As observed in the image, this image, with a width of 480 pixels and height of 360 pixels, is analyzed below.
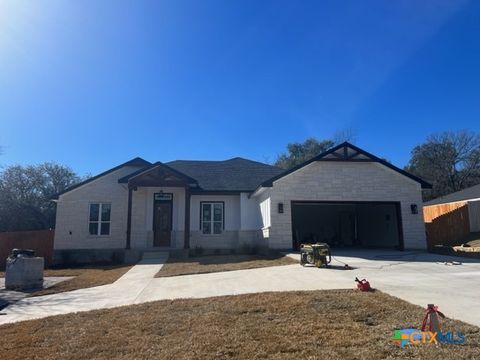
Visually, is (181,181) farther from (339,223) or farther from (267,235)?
(339,223)

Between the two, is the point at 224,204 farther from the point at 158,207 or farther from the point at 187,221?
the point at 158,207

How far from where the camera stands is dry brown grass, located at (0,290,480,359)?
4.45m

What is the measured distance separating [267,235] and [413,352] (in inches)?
511

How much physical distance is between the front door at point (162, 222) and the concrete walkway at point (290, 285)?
23.7 ft

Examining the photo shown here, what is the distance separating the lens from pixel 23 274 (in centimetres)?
1095

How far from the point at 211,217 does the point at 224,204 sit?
3.44 ft

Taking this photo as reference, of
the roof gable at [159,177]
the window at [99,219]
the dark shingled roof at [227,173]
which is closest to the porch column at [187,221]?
the roof gable at [159,177]

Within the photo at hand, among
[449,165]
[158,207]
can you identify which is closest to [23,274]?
[158,207]

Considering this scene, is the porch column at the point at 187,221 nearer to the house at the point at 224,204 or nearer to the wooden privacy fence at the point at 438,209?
the house at the point at 224,204

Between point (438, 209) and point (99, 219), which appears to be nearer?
point (99, 219)

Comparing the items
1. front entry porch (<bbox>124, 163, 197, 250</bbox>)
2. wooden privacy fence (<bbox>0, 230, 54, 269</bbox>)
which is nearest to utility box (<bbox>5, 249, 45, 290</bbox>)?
front entry porch (<bbox>124, 163, 197, 250</bbox>)

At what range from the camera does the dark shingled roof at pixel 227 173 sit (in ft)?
68.1

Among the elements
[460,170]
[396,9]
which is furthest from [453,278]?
[460,170]

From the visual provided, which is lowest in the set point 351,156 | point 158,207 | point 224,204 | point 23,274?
point 23,274
